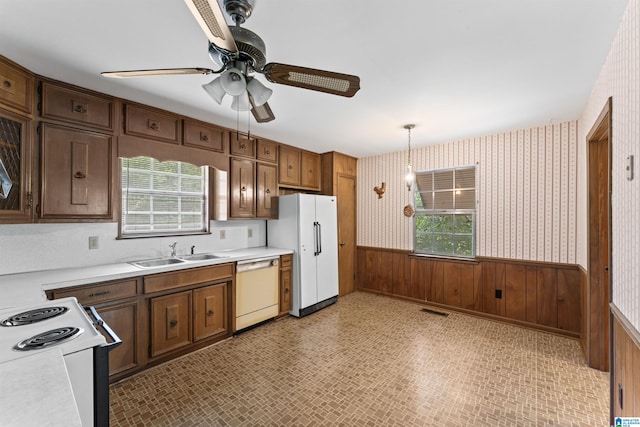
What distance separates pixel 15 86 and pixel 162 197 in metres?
1.46

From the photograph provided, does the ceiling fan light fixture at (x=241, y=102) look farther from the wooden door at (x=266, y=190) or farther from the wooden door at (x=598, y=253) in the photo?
the wooden door at (x=598, y=253)

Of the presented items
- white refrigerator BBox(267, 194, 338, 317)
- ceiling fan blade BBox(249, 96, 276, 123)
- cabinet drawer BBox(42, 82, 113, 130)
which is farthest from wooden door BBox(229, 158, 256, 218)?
ceiling fan blade BBox(249, 96, 276, 123)

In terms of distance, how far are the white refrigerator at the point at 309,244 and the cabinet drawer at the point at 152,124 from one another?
164 centimetres

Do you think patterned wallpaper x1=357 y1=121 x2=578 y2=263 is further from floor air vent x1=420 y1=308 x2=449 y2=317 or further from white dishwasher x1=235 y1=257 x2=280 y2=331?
white dishwasher x1=235 y1=257 x2=280 y2=331

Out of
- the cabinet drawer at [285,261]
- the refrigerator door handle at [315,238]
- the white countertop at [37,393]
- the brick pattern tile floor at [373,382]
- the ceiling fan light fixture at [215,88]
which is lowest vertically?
the brick pattern tile floor at [373,382]

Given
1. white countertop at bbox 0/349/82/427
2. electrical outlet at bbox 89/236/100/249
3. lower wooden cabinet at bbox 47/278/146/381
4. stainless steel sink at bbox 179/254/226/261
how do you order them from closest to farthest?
white countertop at bbox 0/349/82/427 → lower wooden cabinet at bbox 47/278/146/381 → electrical outlet at bbox 89/236/100/249 → stainless steel sink at bbox 179/254/226/261

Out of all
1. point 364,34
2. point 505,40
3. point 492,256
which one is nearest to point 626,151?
point 505,40

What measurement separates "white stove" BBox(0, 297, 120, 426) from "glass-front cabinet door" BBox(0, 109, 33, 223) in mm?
1028

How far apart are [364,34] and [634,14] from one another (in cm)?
133

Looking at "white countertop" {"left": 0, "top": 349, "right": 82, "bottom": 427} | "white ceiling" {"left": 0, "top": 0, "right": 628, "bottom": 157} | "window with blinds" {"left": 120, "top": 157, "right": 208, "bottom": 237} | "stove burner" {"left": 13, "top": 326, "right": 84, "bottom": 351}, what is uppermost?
"white ceiling" {"left": 0, "top": 0, "right": 628, "bottom": 157}

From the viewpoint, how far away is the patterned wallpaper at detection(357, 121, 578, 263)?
3.27 metres

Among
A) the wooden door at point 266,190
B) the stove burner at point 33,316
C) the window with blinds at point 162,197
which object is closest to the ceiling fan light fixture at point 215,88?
the stove burner at point 33,316

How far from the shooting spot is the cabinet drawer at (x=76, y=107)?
2.23 meters

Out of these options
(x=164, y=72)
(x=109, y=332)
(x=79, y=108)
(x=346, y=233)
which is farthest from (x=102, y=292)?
(x=346, y=233)
